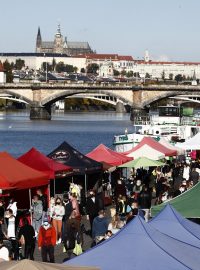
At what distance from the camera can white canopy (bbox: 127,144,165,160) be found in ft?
104

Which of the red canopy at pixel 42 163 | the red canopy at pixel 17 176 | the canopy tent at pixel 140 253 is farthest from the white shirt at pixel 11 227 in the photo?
the canopy tent at pixel 140 253

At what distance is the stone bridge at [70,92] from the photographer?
105 metres

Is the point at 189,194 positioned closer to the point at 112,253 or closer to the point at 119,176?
the point at 112,253

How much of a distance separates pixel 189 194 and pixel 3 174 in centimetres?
400

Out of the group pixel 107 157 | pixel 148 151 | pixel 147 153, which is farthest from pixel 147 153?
pixel 107 157

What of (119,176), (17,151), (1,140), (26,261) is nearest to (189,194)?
(26,261)

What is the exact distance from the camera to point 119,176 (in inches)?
1180

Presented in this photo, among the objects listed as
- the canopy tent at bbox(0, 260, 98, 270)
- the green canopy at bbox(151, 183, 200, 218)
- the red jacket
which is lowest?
the red jacket

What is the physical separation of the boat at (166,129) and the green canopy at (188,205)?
21.7 metres

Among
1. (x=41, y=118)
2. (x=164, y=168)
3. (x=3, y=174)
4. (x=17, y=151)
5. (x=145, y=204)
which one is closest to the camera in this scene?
(x=3, y=174)

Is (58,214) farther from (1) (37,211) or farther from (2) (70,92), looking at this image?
(2) (70,92)

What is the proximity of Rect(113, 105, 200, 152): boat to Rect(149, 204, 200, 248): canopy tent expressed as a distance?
81.7 ft

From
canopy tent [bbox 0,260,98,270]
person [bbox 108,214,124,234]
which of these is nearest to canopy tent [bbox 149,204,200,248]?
person [bbox 108,214,124,234]

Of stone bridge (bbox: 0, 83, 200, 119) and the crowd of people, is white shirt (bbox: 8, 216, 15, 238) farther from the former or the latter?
stone bridge (bbox: 0, 83, 200, 119)
